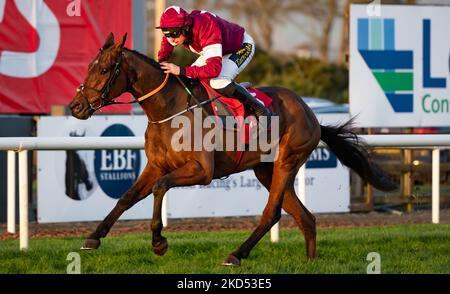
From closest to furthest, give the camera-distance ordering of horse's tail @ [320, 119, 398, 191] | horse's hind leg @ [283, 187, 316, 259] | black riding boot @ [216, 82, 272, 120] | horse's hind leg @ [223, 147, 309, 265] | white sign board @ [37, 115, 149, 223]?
black riding boot @ [216, 82, 272, 120], horse's hind leg @ [223, 147, 309, 265], horse's hind leg @ [283, 187, 316, 259], horse's tail @ [320, 119, 398, 191], white sign board @ [37, 115, 149, 223]

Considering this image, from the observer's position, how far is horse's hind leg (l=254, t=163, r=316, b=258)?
6.30 metres

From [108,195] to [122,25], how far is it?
6.05 feet

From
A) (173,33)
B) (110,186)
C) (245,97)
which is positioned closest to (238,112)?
(245,97)

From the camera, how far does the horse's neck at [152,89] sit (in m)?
5.79

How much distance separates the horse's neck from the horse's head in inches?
6.5

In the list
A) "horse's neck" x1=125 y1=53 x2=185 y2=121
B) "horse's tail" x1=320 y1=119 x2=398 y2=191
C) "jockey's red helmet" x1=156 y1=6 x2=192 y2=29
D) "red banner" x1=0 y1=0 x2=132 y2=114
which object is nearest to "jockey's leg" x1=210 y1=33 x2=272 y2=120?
"horse's neck" x1=125 y1=53 x2=185 y2=121

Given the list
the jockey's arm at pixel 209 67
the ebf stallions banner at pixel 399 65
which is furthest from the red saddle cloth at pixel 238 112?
the ebf stallions banner at pixel 399 65

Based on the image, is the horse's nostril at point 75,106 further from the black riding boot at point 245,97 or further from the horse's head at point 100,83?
the black riding boot at point 245,97

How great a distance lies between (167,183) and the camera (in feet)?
18.2

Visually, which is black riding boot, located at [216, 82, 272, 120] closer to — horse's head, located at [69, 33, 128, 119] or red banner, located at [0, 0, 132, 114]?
horse's head, located at [69, 33, 128, 119]

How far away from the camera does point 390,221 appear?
9547 millimetres

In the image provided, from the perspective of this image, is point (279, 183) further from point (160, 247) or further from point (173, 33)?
point (173, 33)

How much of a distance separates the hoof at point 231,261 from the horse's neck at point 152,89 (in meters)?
0.99
